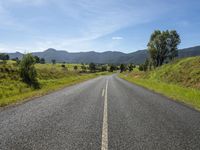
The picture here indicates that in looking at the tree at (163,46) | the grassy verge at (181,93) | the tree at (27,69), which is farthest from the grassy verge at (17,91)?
the tree at (163,46)

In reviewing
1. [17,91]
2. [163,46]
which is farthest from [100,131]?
[163,46]

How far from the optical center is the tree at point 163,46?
205 feet

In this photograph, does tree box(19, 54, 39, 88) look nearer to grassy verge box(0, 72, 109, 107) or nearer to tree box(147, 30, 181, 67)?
grassy verge box(0, 72, 109, 107)

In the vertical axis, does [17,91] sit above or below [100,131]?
below

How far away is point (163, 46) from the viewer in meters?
62.9

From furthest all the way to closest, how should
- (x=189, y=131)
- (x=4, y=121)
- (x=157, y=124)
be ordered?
(x=4, y=121)
(x=157, y=124)
(x=189, y=131)

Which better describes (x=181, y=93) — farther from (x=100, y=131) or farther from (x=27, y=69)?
(x=27, y=69)

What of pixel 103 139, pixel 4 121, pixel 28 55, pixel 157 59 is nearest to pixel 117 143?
pixel 103 139

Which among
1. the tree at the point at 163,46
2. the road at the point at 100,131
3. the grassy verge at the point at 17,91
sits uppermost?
the tree at the point at 163,46

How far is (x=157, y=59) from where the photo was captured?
63.7 meters

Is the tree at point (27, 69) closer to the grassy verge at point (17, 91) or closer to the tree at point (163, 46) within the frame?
the grassy verge at point (17, 91)

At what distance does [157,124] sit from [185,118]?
1.59 m

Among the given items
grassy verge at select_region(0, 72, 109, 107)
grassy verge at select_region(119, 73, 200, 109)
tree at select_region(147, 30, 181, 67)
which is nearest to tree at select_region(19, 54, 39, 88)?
grassy verge at select_region(0, 72, 109, 107)

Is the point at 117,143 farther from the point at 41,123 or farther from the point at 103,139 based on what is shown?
the point at 41,123
